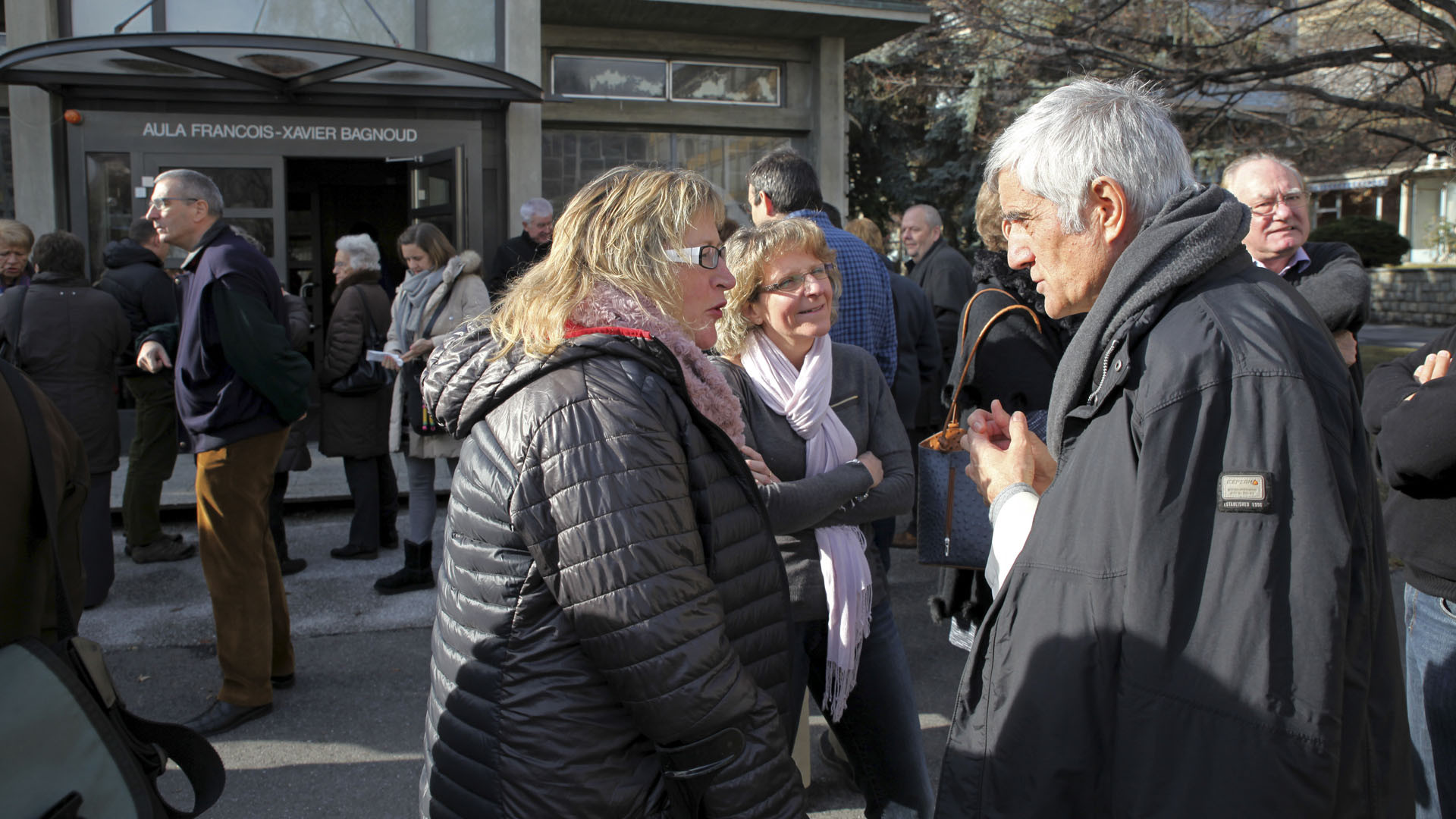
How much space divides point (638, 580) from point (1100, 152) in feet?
3.34

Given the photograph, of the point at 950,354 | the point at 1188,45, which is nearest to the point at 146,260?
the point at 950,354

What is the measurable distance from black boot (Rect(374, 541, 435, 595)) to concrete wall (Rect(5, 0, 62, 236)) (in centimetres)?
572

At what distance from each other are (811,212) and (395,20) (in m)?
7.01

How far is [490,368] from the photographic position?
6.17 feet

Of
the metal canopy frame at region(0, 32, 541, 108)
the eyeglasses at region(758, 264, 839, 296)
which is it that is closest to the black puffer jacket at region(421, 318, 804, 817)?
the eyeglasses at region(758, 264, 839, 296)

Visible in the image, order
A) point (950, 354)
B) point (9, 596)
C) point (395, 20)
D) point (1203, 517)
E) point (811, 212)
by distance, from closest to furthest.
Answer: point (1203, 517), point (9, 596), point (811, 212), point (950, 354), point (395, 20)

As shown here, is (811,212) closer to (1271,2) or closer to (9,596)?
(9,596)

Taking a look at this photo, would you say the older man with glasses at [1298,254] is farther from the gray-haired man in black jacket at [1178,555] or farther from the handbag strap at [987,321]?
the gray-haired man in black jacket at [1178,555]

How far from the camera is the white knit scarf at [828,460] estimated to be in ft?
9.42

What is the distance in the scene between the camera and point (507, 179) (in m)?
10.2

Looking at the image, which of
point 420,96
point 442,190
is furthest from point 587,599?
point 420,96

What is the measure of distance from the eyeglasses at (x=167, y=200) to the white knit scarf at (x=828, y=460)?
2496 mm

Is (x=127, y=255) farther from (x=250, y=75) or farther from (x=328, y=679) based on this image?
(x=328, y=679)

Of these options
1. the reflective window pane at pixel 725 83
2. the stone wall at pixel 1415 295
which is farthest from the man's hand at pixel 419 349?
the stone wall at pixel 1415 295
